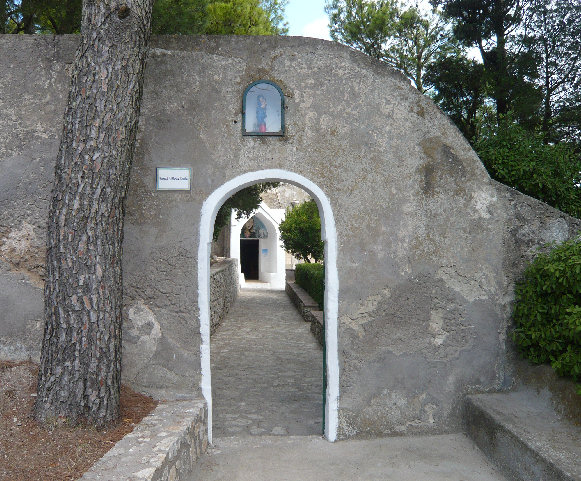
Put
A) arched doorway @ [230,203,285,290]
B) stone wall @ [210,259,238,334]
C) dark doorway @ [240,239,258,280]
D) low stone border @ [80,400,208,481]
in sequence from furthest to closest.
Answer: dark doorway @ [240,239,258,280] < arched doorway @ [230,203,285,290] < stone wall @ [210,259,238,334] < low stone border @ [80,400,208,481]

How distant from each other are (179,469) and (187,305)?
141cm

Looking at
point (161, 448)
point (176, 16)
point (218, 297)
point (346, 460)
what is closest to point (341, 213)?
point (346, 460)

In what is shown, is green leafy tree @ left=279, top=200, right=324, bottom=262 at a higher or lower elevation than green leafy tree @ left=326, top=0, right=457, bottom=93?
lower

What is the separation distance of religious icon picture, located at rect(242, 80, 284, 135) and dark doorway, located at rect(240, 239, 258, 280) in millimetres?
22990

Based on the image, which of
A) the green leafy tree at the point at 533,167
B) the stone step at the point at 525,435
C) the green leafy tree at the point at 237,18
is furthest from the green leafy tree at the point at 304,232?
the stone step at the point at 525,435

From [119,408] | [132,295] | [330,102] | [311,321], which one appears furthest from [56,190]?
[311,321]

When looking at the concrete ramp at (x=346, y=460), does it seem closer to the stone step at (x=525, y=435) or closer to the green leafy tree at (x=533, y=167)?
the stone step at (x=525, y=435)

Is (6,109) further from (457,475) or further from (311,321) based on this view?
(311,321)

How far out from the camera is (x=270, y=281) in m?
24.2

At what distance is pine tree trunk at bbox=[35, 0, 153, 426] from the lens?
144 inches

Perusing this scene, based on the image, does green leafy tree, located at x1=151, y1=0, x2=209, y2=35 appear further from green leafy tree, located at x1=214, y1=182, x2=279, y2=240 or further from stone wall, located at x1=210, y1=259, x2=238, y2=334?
stone wall, located at x1=210, y1=259, x2=238, y2=334

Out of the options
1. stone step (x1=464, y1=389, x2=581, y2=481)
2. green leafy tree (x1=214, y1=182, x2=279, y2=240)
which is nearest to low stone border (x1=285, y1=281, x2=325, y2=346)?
green leafy tree (x1=214, y1=182, x2=279, y2=240)

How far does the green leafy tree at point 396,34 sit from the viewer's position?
14.6m

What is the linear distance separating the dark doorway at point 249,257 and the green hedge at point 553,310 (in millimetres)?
23341
